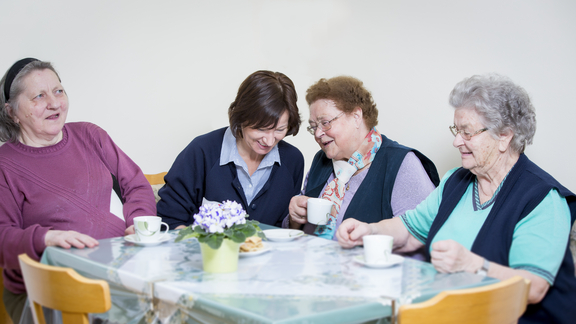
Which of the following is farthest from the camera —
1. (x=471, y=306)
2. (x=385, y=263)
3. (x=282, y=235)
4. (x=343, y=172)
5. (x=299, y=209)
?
(x=343, y=172)

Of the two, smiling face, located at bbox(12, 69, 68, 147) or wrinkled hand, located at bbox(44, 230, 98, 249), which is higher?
smiling face, located at bbox(12, 69, 68, 147)

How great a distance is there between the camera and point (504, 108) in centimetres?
146

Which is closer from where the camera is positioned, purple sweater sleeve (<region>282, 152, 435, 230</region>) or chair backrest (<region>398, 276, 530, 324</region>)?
chair backrest (<region>398, 276, 530, 324</region>)

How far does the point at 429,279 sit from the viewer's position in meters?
1.11

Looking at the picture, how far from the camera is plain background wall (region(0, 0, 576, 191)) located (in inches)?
82.2

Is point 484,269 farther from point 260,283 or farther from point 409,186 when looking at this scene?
point 409,186

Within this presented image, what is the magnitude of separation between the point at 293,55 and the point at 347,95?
1.37 m

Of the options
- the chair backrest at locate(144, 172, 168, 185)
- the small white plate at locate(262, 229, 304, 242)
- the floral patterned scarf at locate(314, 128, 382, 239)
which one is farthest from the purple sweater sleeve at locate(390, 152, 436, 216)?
the chair backrest at locate(144, 172, 168, 185)

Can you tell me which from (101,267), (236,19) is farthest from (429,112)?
(101,267)

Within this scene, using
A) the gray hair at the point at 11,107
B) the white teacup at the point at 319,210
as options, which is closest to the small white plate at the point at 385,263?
the white teacup at the point at 319,210

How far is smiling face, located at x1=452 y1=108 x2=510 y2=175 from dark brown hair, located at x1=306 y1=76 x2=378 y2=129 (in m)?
0.59

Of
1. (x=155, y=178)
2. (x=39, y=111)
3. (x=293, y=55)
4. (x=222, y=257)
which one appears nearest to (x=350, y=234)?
(x=222, y=257)

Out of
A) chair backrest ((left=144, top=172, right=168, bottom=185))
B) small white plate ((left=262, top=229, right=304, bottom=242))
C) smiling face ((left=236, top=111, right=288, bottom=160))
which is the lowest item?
chair backrest ((left=144, top=172, right=168, bottom=185))

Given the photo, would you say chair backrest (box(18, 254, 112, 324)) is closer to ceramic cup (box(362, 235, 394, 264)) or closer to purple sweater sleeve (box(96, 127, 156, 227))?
ceramic cup (box(362, 235, 394, 264))
